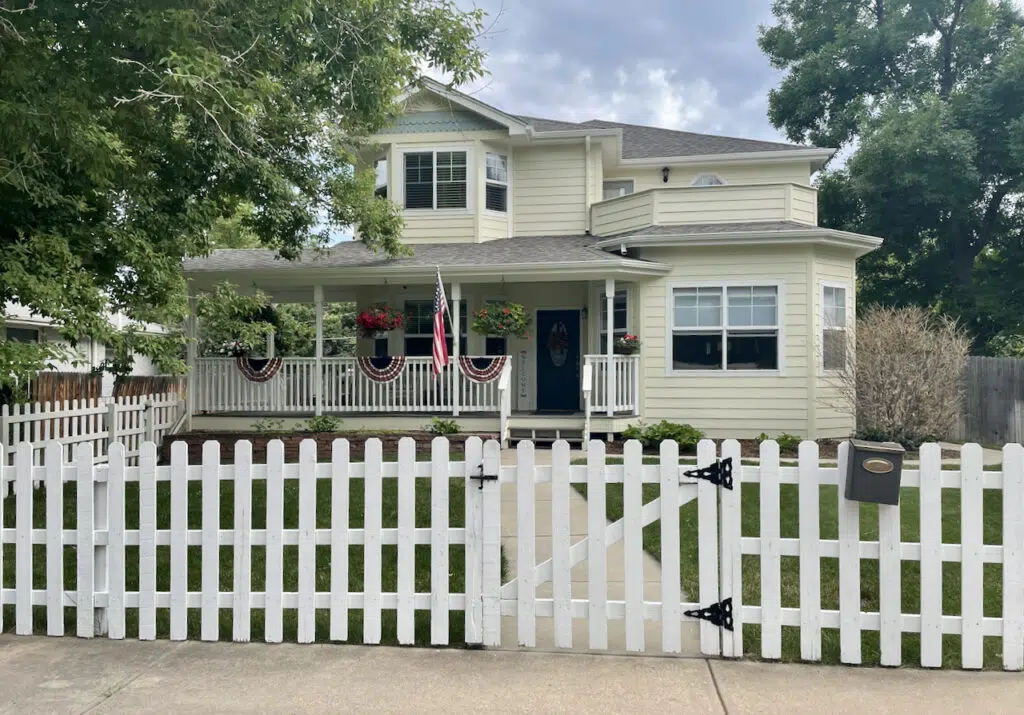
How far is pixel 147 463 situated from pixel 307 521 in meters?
1.06

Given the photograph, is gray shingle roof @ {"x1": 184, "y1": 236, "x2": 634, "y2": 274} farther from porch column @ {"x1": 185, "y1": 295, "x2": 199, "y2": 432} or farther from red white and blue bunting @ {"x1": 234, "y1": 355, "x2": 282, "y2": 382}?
red white and blue bunting @ {"x1": 234, "y1": 355, "x2": 282, "y2": 382}

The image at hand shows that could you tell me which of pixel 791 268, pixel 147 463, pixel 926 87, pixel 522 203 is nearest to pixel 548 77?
pixel 522 203

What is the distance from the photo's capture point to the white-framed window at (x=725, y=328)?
1384 cm

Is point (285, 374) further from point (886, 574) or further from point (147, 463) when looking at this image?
point (886, 574)

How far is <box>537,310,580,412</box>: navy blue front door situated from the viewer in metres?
16.0

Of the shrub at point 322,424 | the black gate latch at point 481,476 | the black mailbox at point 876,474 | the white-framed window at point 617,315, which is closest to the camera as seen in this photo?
the black mailbox at point 876,474

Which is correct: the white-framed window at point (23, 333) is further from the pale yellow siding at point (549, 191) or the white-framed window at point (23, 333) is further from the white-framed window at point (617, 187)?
the white-framed window at point (617, 187)

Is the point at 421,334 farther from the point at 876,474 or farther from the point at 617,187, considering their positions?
the point at 876,474

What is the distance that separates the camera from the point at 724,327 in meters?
13.9

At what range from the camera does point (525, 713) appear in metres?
3.79

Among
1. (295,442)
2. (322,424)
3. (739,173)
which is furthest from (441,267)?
(739,173)

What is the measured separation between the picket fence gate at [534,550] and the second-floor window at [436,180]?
11967 mm

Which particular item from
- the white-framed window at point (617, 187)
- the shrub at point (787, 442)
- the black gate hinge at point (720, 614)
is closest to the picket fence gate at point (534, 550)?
the black gate hinge at point (720, 614)

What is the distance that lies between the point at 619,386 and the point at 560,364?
2.32 metres
